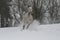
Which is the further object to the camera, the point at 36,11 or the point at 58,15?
the point at 58,15

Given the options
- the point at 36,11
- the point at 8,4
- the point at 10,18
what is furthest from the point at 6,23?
the point at 36,11

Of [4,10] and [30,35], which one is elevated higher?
[4,10]

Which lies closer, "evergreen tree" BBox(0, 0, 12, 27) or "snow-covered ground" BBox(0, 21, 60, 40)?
"snow-covered ground" BBox(0, 21, 60, 40)

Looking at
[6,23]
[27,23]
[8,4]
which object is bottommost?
[6,23]

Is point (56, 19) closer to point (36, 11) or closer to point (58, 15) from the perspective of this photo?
point (58, 15)

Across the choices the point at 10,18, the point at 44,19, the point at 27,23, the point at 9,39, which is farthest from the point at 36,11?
the point at 9,39

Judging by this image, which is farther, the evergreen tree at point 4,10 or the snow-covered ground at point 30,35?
the evergreen tree at point 4,10

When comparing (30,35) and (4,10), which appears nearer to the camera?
(30,35)

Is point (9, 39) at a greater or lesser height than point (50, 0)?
lesser

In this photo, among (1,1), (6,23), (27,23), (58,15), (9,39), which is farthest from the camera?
(58,15)

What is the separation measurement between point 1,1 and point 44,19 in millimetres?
2442

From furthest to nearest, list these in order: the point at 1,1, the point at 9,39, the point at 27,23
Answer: the point at 1,1 < the point at 27,23 < the point at 9,39

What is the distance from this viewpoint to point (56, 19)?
27.5ft

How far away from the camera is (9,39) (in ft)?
11.6
